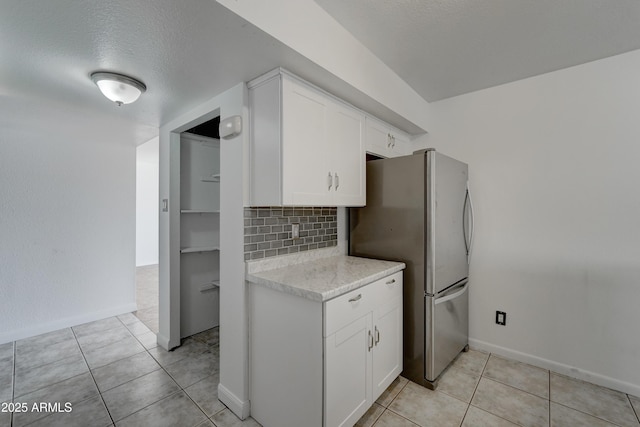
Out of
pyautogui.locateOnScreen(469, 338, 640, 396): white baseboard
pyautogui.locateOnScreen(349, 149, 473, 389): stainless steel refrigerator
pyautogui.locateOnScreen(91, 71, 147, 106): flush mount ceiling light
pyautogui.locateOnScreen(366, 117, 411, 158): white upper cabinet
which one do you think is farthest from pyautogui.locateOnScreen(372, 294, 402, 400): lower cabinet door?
pyautogui.locateOnScreen(91, 71, 147, 106): flush mount ceiling light

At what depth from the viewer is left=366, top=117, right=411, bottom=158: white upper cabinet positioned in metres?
2.42

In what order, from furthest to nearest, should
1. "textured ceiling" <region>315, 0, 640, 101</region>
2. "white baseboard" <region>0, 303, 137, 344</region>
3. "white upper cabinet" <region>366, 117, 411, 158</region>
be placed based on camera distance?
"white baseboard" <region>0, 303, 137, 344</region>
"white upper cabinet" <region>366, 117, 411, 158</region>
"textured ceiling" <region>315, 0, 640, 101</region>

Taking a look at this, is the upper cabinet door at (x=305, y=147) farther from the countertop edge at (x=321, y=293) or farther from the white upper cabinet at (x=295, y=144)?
the countertop edge at (x=321, y=293)

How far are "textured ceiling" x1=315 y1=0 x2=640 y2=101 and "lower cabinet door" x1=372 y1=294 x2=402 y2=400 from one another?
6.01 ft

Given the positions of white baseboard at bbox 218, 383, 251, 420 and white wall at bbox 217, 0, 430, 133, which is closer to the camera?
white wall at bbox 217, 0, 430, 133

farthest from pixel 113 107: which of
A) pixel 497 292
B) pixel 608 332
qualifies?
pixel 608 332

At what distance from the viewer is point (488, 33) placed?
1.82 metres

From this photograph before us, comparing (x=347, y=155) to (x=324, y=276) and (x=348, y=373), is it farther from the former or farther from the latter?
(x=348, y=373)

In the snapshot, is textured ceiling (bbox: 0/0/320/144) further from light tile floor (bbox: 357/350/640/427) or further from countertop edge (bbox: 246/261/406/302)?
light tile floor (bbox: 357/350/640/427)

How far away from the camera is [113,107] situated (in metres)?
2.26

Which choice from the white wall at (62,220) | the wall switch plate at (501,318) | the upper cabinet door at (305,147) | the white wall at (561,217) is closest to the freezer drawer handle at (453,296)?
the white wall at (561,217)

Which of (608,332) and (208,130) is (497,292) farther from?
(208,130)

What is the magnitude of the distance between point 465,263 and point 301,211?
1601 millimetres

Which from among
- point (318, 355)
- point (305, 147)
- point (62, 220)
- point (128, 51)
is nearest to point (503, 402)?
point (318, 355)
